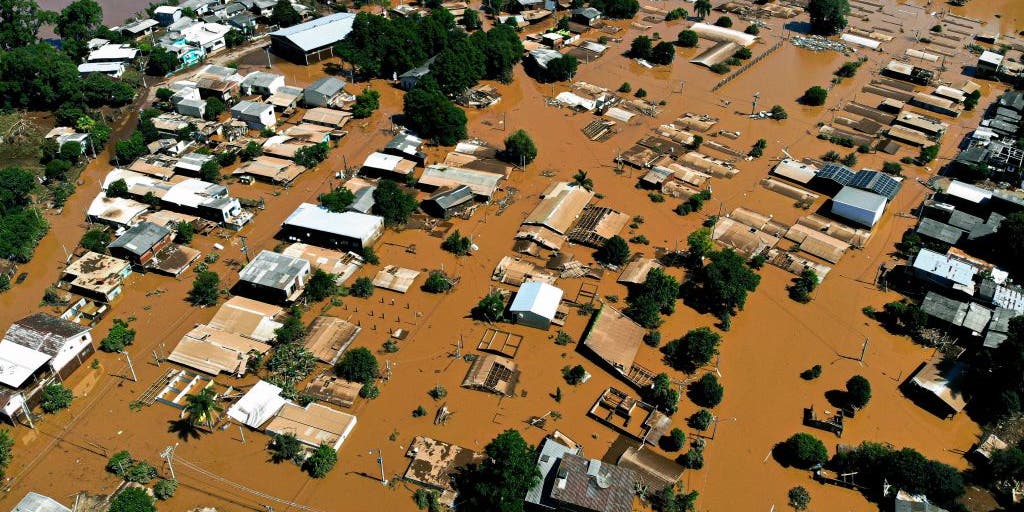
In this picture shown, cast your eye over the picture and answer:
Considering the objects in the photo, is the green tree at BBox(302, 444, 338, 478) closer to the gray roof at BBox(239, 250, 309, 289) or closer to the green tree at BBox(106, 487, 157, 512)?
the green tree at BBox(106, 487, 157, 512)

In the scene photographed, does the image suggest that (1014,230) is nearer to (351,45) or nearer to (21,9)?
(351,45)

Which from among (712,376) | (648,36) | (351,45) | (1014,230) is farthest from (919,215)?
(351,45)

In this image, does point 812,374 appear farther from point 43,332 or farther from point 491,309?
point 43,332

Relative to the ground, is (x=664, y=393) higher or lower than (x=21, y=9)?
lower

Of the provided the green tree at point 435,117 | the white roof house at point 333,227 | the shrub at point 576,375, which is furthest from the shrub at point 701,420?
the green tree at point 435,117

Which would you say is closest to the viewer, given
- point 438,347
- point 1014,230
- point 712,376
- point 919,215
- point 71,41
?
point 712,376

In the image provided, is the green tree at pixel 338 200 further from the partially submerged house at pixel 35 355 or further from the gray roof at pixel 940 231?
the gray roof at pixel 940 231
